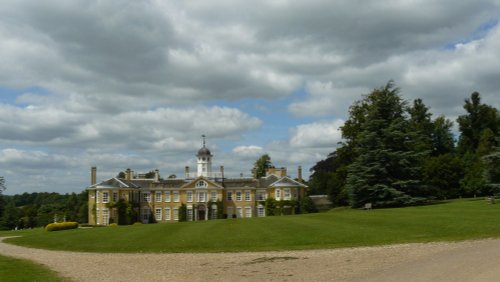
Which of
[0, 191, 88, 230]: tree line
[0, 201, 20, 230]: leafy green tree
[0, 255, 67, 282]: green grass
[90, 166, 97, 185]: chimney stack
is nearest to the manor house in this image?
[90, 166, 97, 185]: chimney stack

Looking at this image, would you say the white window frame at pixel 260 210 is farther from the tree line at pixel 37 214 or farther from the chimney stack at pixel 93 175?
the tree line at pixel 37 214

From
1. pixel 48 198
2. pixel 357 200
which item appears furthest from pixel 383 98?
pixel 48 198

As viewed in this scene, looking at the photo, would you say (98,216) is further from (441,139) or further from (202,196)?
(441,139)

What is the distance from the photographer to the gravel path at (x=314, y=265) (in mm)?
11742

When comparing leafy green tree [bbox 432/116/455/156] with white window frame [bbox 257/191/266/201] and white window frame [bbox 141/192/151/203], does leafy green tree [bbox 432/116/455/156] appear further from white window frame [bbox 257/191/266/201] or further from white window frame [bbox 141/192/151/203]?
white window frame [bbox 141/192/151/203]

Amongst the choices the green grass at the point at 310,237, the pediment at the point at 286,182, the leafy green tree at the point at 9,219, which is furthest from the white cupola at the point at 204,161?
the green grass at the point at 310,237

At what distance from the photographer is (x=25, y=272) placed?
16250 mm

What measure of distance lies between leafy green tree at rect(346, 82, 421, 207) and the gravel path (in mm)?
28367

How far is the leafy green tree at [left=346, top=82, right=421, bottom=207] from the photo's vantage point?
45.0m

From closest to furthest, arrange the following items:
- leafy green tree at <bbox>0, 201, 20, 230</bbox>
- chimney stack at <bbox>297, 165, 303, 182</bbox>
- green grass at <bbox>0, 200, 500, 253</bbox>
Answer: green grass at <bbox>0, 200, 500, 253</bbox> < chimney stack at <bbox>297, 165, 303, 182</bbox> < leafy green tree at <bbox>0, 201, 20, 230</bbox>

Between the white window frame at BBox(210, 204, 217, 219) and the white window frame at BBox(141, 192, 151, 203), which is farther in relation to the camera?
the white window frame at BBox(141, 192, 151, 203)

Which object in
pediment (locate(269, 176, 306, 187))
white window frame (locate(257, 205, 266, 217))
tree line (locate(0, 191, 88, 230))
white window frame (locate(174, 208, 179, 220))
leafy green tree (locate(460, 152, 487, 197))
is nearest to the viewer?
leafy green tree (locate(460, 152, 487, 197))

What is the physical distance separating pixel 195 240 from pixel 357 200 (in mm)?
26741

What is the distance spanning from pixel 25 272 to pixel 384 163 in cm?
3575
